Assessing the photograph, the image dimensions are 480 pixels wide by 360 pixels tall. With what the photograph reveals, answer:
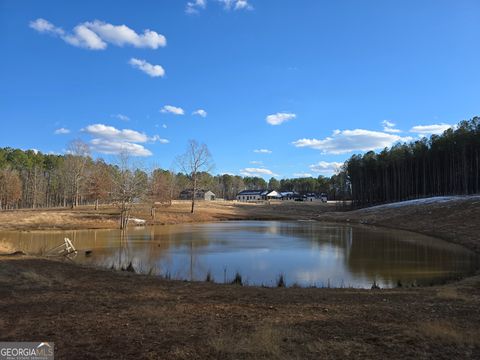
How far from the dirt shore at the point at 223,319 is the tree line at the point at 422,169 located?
6239 centimetres

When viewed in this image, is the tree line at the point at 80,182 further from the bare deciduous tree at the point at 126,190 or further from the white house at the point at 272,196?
the white house at the point at 272,196

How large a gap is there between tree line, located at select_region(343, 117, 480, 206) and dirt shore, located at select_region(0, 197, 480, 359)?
2456 inches

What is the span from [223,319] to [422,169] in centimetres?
8279

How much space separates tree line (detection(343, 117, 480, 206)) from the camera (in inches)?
2682

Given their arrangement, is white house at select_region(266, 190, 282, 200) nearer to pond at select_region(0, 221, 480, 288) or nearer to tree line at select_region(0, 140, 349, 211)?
tree line at select_region(0, 140, 349, 211)

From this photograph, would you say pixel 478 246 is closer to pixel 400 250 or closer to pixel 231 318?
pixel 400 250

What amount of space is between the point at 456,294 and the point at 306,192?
179616 millimetres

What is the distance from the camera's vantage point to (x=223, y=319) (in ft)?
29.1

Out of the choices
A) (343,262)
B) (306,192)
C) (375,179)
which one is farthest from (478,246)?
(306,192)

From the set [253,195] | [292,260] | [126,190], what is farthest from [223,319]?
[253,195]

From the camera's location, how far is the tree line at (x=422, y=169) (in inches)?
2682

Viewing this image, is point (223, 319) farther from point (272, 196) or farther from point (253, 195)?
point (253, 195)

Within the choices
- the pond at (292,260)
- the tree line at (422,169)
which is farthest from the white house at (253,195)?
the pond at (292,260)

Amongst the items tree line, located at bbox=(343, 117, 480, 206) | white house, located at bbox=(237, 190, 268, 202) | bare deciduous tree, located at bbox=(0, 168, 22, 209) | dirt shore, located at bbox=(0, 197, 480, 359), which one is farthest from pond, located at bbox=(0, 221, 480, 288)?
white house, located at bbox=(237, 190, 268, 202)
